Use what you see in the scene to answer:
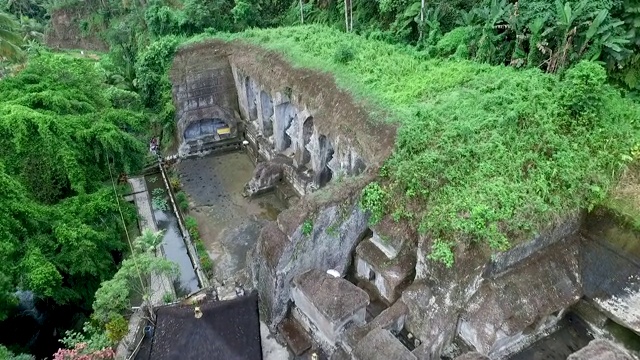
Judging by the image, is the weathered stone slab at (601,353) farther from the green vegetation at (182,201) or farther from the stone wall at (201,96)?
the stone wall at (201,96)

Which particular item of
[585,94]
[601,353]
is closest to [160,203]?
[585,94]

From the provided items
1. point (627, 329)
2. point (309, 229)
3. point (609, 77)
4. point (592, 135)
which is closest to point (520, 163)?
point (592, 135)

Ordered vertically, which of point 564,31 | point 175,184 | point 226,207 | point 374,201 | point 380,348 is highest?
point 564,31

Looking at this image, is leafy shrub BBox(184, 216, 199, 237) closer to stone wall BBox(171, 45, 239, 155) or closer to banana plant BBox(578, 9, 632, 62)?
stone wall BBox(171, 45, 239, 155)

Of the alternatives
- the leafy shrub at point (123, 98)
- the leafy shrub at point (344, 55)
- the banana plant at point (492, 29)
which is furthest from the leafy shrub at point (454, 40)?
the leafy shrub at point (123, 98)

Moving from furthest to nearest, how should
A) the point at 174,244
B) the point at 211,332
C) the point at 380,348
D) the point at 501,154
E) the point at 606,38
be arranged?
1. the point at 174,244
2. the point at 606,38
3. the point at 501,154
4. the point at 211,332
5. the point at 380,348

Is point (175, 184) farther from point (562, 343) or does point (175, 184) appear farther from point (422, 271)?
point (562, 343)

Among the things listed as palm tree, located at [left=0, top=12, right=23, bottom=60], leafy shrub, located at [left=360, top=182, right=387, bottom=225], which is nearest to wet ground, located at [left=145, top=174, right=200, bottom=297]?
leafy shrub, located at [left=360, top=182, right=387, bottom=225]
